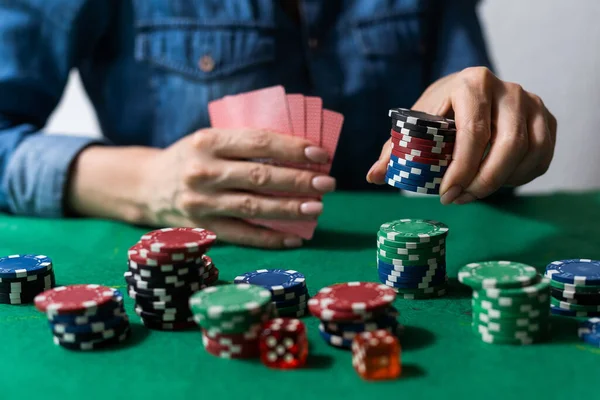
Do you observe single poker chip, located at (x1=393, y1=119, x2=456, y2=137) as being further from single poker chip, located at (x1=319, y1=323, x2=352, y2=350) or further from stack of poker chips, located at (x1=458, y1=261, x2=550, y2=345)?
single poker chip, located at (x1=319, y1=323, x2=352, y2=350)

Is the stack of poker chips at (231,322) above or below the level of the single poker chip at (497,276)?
below

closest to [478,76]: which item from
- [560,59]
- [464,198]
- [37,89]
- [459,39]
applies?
[464,198]

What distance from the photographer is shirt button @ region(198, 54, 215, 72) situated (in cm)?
265

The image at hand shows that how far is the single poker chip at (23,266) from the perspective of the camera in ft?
5.16

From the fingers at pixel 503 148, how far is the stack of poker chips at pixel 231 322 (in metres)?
0.59

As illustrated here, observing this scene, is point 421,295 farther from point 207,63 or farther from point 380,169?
point 207,63

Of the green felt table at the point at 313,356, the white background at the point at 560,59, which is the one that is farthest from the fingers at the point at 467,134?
the white background at the point at 560,59

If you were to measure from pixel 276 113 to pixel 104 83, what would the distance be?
1.09 meters

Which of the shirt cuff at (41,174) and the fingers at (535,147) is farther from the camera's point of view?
the shirt cuff at (41,174)

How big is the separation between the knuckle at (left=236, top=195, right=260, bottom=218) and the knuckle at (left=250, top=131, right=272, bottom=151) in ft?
0.46

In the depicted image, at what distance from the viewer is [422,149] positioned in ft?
5.29

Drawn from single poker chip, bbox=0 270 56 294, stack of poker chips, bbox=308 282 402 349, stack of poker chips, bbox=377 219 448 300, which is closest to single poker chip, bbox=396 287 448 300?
stack of poker chips, bbox=377 219 448 300

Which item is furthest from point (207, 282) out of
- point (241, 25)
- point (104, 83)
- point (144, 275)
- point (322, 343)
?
point (104, 83)

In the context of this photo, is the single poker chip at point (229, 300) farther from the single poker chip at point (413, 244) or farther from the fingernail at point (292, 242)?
the fingernail at point (292, 242)
